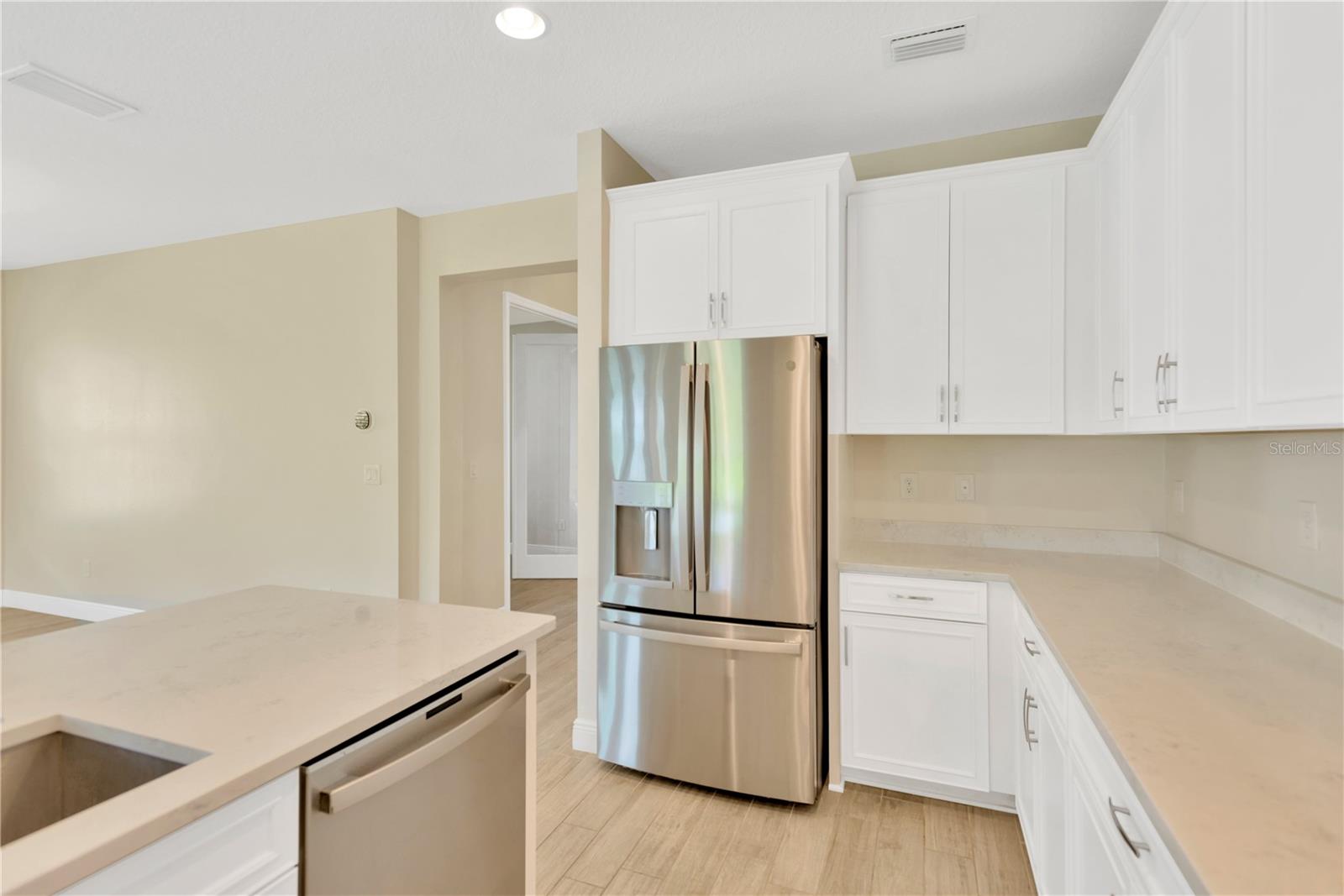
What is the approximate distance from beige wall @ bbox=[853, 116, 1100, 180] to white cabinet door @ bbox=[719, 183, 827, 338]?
0.70m

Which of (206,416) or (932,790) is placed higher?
(206,416)

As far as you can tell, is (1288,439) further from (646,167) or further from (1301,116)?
(646,167)

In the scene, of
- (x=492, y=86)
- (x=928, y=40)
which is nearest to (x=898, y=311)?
(x=928, y=40)

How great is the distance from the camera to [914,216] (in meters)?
2.52

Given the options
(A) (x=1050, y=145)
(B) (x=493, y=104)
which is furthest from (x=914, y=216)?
(B) (x=493, y=104)

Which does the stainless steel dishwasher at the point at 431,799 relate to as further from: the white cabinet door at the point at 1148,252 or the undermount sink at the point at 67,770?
the white cabinet door at the point at 1148,252

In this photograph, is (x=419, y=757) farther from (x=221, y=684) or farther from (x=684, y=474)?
(x=684, y=474)

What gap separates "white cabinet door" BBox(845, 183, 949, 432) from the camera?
8.21ft

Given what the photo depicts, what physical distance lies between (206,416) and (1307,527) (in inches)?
215

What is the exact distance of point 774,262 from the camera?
2484 millimetres

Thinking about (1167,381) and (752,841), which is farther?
(752,841)

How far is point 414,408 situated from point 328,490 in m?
0.75

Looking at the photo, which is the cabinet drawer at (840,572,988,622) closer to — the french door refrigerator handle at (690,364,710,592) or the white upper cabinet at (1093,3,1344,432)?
the french door refrigerator handle at (690,364,710,592)

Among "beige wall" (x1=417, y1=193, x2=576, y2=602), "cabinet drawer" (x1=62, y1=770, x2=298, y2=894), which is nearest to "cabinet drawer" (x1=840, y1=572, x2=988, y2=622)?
"cabinet drawer" (x1=62, y1=770, x2=298, y2=894)
